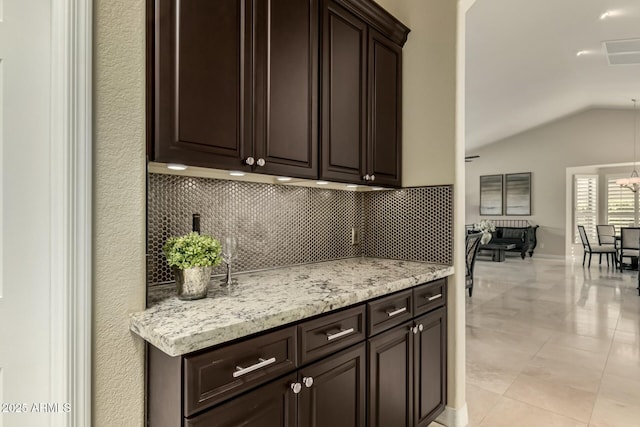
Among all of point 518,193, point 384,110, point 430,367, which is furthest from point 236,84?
point 518,193

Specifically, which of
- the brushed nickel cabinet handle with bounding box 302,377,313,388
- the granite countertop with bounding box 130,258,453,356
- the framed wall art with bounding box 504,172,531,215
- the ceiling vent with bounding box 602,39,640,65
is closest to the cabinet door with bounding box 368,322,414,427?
the granite countertop with bounding box 130,258,453,356

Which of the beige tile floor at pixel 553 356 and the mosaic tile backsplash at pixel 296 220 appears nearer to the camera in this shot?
the mosaic tile backsplash at pixel 296 220

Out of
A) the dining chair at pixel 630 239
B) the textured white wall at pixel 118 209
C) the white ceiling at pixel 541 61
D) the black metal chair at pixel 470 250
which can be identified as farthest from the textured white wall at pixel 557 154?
the textured white wall at pixel 118 209

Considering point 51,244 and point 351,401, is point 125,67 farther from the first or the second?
point 351,401

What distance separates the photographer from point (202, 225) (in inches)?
65.4

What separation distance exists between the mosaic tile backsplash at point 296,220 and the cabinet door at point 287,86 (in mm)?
368

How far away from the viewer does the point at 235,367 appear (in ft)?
3.32

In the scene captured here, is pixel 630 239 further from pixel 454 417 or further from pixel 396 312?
pixel 396 312

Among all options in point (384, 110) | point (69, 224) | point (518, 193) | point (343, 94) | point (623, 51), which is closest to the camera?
point (69, 224)

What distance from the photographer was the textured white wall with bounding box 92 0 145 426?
3.30 ft

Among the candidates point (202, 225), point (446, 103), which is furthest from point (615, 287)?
point (202, 225)

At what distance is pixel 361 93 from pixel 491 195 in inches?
421

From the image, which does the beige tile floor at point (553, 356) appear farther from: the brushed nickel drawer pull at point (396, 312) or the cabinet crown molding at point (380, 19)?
the cabinet crown molding at point (380, 19)

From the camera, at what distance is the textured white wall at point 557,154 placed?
9078 millimetres
